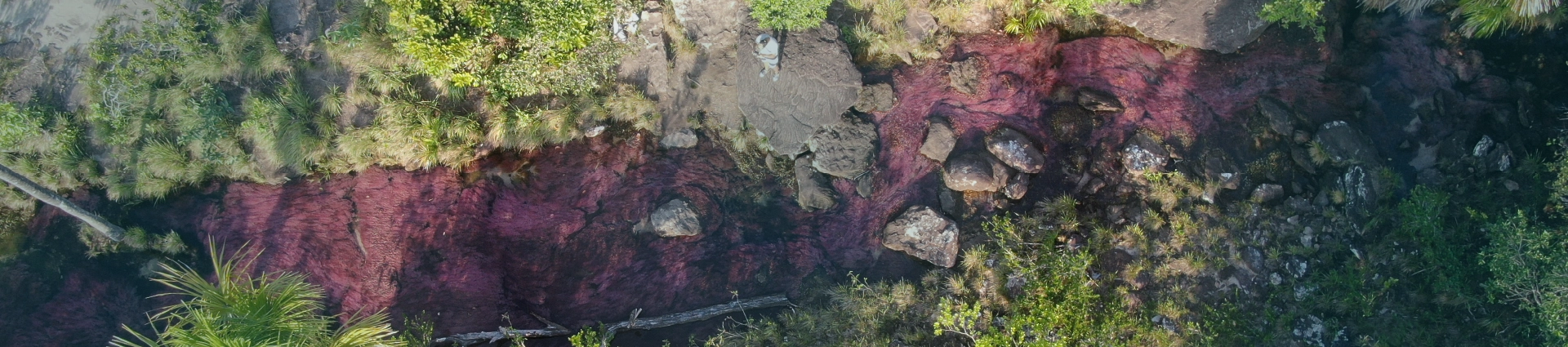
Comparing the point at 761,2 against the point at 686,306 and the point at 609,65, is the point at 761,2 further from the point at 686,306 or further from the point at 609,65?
the point at 686,306

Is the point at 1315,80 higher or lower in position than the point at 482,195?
higher

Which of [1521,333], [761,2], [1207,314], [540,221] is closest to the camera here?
[1521,333]

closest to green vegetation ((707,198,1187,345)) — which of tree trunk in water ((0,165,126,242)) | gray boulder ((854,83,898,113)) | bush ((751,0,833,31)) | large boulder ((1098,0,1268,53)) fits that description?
gray boulder ((854,83,898,113))

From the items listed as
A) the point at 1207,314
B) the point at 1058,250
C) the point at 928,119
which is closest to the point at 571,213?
the point at 928,119

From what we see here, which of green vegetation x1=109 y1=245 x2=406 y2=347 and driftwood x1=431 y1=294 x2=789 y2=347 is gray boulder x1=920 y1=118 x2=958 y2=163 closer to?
driftwood x1=431 y1=294 x2=789 y2=347

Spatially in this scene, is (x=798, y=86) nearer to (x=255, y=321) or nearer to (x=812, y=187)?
(x=812, y=187)

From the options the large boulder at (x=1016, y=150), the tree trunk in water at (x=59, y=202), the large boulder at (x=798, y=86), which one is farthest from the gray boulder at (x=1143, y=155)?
the tree trunk in water at (x=59, y=202)

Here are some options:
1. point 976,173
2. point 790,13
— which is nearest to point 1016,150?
point 976,173

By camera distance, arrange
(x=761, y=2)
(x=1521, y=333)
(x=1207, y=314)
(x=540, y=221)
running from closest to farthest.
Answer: (x=1521, y=333)
(x=1207, y=314)
(x=761, y=2)
(x=540, y=221)
